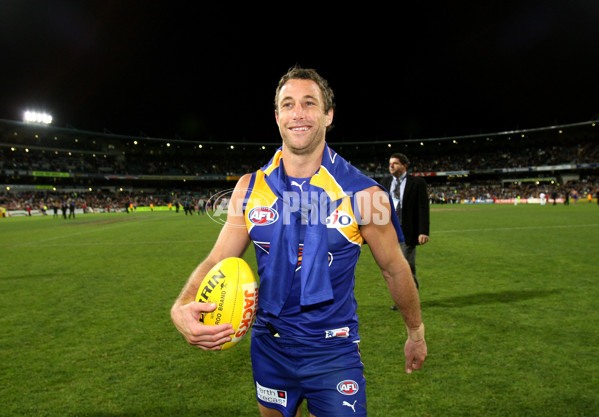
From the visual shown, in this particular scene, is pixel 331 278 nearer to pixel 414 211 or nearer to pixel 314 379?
pixel 314 379

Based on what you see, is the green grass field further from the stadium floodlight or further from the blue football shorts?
the stadium floodlight

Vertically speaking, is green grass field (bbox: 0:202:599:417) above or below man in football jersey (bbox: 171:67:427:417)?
below

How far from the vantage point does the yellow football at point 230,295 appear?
77.1 inches

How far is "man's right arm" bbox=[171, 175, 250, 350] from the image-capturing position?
1755 mm

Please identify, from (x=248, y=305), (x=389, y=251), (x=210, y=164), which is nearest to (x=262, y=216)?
(x=248, y=305)

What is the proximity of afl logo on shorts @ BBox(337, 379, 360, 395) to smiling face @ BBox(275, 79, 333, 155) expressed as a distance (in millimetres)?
1242

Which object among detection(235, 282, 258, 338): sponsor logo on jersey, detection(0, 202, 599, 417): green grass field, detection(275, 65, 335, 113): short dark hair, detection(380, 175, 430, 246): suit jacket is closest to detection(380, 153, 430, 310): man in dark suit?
detection(380, 175, 430, 246): suit jacket

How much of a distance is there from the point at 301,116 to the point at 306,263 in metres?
0.83

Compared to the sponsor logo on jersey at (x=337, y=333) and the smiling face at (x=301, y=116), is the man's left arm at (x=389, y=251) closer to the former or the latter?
the sponsor logo on jersey at (x=337, y=333)

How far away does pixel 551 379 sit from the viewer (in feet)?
12.5

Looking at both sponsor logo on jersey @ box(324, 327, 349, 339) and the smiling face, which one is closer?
sponsor logo on jersey @ box(324, 327, 349, 339)

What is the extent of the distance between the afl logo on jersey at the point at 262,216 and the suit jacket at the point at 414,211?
184 inches

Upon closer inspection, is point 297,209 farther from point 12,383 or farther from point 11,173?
point 11,173

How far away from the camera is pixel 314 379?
1827mm
